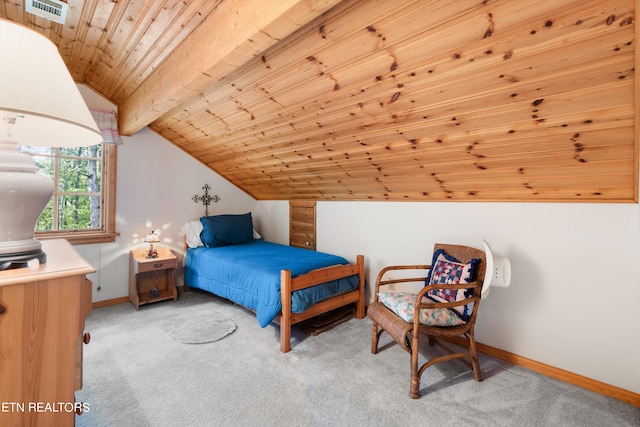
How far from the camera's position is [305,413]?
1.74 m

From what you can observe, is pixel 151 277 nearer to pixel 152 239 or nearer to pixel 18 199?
pixel 152 239

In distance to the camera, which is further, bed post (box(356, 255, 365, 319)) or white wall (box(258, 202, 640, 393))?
bed post (box(356, 255, 365, 319))

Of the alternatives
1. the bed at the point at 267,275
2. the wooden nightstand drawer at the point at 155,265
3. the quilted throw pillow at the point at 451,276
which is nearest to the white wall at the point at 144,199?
the bed at the point at 267,275

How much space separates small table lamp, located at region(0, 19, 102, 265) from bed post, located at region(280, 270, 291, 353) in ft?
5.16

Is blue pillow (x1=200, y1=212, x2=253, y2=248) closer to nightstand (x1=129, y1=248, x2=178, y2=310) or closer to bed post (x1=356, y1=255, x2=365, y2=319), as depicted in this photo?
nightstand (x1=129, y1=248, x2=178, y2=310)

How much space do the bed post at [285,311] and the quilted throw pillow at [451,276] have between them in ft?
3.60

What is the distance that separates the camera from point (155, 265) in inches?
135

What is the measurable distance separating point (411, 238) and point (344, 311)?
104 centimetres

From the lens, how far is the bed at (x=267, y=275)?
99.3 inches

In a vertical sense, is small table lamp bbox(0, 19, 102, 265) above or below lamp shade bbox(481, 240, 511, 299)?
above

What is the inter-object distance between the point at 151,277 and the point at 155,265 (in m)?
0.43

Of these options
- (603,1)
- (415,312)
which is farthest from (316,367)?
(603,1)

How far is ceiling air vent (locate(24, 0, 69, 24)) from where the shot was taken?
1863 millimetres

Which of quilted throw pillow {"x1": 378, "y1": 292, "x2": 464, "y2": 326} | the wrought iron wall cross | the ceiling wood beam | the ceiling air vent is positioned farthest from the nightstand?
quilted throw pillow {"x1": 378, "y1": 292, "x2": 464, "y2": 326}
